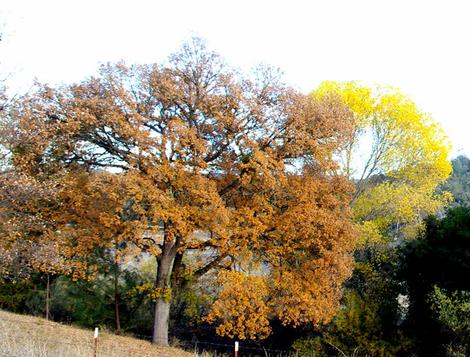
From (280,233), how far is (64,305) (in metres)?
11.3

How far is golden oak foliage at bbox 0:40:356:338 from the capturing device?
1731 centimetres

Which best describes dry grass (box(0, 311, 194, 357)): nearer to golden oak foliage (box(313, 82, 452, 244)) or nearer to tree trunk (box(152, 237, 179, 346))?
tree trunk (box(152, 237, 179, 346))

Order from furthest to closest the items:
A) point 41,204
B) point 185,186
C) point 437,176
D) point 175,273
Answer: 1. point 437,176
2. point 175,273
3. point 41,204
4. point 185,186

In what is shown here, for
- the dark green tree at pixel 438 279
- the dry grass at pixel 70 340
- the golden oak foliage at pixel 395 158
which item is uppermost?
the golden oak foliage at pixel 395 158

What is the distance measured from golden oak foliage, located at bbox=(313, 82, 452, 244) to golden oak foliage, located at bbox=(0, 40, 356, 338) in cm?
765

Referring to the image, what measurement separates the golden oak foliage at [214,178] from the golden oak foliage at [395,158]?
7647 millimetres

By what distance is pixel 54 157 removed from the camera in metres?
18.2

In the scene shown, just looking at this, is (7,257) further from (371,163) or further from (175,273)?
(371,163)

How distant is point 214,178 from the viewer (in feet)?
63.5

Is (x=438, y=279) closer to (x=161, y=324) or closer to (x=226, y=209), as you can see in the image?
(x=226, y=209)

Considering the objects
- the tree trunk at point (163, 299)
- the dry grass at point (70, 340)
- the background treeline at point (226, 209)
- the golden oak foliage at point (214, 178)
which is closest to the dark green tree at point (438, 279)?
the background treeline at point (226, 209)

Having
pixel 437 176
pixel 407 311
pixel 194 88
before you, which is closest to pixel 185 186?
pixel 194 88

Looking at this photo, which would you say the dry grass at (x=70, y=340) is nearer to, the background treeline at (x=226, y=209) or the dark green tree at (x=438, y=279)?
the background treeline at (x=226, y=209)

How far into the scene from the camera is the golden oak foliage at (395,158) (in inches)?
1053
